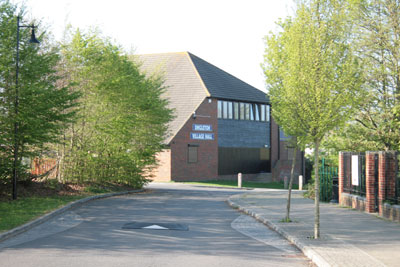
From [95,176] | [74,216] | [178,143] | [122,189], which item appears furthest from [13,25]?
[178,143]

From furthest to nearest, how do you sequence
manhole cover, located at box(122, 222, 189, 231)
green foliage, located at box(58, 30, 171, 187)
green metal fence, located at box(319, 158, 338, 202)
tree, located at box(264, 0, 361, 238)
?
green foliage, located at box(58, 30, 171, 187) < green metal fence, located at box(319, 158, 338, 202) < manhole cover, located at box(122, 222, 189, 231) < tree, located at box(264, 0, 361, 238)

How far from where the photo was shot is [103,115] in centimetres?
2709

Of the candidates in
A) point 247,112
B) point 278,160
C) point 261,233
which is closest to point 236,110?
point 247,112

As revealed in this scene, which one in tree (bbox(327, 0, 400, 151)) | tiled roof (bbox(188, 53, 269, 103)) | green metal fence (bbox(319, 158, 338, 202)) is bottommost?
green metal fence (bbox(319, 158, 338, 202))

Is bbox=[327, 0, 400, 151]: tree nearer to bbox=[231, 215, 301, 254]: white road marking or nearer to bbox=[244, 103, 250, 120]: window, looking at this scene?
bbox=[231, 215, 301, 254]: white road marking

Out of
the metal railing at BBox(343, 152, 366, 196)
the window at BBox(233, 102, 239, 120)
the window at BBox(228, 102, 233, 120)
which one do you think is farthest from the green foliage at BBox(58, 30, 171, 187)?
the window at BBox(233, 102, 239, 120)

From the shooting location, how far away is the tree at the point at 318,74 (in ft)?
42.5

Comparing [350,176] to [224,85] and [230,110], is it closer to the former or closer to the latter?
[230,110]

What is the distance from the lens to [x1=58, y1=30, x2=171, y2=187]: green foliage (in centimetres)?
2620

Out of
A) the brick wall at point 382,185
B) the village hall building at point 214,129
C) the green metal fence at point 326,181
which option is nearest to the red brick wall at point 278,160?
the village hall building at point 214,129

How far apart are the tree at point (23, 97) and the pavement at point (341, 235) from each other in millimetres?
8230

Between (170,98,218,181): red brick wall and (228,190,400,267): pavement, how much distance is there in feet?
91.5

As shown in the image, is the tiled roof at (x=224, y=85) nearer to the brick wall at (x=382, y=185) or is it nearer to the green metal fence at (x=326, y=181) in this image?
the green metal fence at (x=326, y=181)

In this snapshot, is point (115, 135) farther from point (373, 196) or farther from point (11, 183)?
point (373, 196)
